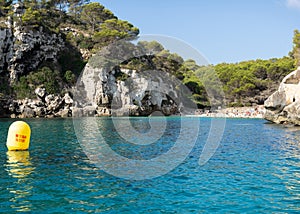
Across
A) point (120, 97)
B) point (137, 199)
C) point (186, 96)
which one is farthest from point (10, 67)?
point (137, 199)

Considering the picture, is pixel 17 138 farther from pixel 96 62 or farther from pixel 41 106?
pixel 96 62

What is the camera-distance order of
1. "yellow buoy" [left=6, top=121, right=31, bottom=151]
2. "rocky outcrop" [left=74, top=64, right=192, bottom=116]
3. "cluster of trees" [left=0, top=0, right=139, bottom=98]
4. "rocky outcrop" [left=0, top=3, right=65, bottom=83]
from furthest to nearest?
"rocky outcrop" [left=74, top=64, right=192, bottom=116], "cluster of trees" [left=0, top=0, right=139, bottom=98], "rocky outcrop" [left=0, top=3, right=65, bottom=83], "yellow buoy" [left=6, top=121, right=31, bottom=151]

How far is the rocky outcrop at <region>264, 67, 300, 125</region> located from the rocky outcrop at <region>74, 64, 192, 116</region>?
37.8 metres

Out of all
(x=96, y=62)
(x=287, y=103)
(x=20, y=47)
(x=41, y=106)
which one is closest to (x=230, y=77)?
(x=96, y=62)

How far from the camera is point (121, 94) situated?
8438cm

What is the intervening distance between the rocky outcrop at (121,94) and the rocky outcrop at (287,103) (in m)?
37.8

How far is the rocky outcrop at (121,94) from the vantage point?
7962 cm

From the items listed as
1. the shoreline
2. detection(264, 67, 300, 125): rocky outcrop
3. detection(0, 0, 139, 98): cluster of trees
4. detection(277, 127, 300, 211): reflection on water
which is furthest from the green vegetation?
detection(277, 127, 300, 211): reflection on water

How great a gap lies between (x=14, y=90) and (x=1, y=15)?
2623 cm

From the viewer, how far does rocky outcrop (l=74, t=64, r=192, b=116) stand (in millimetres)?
79625

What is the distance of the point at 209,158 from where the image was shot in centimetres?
2109

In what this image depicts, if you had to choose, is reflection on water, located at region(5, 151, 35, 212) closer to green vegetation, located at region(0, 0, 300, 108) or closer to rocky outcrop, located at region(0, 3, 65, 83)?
green vegetation, located at region(0, 0, 300, 108)

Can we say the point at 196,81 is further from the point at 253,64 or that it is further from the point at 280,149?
the point at 280,149

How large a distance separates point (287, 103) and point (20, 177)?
4698 cm
